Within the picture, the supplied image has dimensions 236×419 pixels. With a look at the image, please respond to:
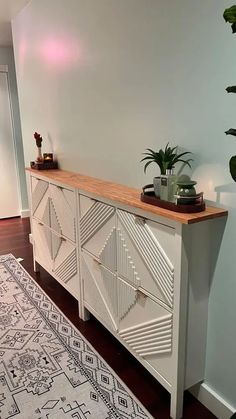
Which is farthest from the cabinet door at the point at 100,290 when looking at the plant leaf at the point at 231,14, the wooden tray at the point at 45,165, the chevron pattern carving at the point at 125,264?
the plant leaf at the point at 231,14

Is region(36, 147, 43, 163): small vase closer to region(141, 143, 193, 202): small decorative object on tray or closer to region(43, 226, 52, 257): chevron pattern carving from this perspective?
region(43, 226, 52, 257): chevron pattern carving

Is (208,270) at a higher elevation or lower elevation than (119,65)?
lower

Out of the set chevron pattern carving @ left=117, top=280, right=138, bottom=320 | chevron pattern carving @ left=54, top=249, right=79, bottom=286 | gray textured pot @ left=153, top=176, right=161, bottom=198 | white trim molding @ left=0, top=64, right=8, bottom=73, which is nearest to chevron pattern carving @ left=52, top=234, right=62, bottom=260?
chevron pattern carving @ left=54, top=249, right=79, bottom=286

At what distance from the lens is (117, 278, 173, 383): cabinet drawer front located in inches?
60.2

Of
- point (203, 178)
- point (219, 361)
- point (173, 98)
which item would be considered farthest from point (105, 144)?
point (219, 361)

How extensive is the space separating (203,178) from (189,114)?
0.32 m

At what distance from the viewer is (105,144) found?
228 cm

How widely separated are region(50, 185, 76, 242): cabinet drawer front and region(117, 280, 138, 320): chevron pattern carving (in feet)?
2.11

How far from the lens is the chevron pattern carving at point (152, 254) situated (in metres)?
1.44

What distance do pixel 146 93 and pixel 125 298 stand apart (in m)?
1.16

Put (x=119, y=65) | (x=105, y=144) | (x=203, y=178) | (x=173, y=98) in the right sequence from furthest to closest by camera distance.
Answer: (x=105, y=144) < (x=119, y=65) < (x=173, y=98) < (x=203, y=178)

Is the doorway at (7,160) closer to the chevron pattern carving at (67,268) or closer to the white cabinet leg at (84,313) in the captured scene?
the chevron pattern carving at (67,268)

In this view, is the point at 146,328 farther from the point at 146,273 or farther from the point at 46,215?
the point at 46,215

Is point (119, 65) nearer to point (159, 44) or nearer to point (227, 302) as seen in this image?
point (159, 44)
